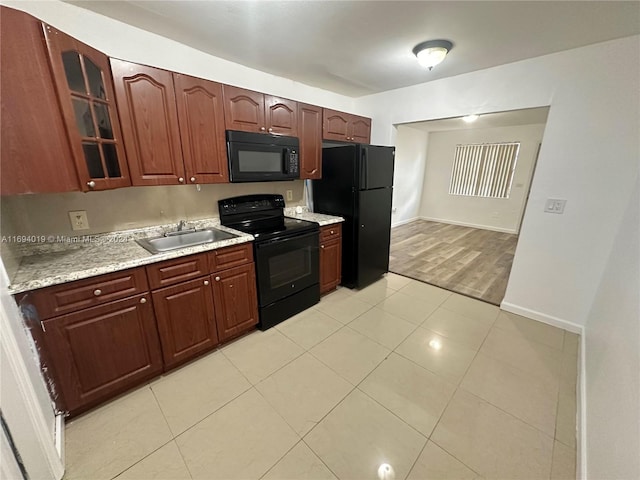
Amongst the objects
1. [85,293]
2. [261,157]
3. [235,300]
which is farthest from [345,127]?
[85,293]

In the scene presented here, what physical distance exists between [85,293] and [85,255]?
367 mm

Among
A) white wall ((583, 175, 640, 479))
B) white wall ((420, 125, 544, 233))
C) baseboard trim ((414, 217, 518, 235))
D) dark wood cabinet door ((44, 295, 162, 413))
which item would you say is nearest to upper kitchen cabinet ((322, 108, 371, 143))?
dark wood cabinet door ((44, 295, 162, 413))

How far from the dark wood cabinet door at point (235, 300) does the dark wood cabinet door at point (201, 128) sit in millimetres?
795

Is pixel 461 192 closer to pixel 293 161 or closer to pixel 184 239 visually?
pixel 293 161

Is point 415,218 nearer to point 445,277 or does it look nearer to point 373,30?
point 445,277

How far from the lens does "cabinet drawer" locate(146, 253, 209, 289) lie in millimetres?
1614

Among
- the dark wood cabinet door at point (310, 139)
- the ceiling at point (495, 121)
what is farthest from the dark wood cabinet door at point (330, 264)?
the ceiling at point (495, 121)

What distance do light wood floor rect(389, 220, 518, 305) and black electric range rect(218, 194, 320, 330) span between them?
1.67m

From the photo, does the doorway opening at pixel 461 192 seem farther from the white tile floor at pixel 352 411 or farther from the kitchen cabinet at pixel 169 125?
the kitchen cabinet at pixel 169 125

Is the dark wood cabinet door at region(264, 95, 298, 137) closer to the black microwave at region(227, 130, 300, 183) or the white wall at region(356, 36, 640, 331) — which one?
the black microwave at region(227, 130, 300, 183)

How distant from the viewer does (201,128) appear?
192cm

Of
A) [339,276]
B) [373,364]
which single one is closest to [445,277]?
[339,276]

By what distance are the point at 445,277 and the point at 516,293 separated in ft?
2.91

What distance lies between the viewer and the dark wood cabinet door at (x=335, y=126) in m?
2.80
